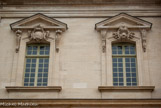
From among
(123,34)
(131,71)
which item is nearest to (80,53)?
(123,34)

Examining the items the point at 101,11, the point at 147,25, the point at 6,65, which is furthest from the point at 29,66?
the point at 147,25

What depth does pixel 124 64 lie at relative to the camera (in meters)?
15.5

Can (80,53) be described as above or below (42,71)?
above

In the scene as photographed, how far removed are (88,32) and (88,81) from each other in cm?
251

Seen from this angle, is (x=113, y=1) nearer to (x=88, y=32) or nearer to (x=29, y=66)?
(x=88, y=32)

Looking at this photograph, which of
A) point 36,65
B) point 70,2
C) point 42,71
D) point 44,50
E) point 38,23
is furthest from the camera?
point 70,2

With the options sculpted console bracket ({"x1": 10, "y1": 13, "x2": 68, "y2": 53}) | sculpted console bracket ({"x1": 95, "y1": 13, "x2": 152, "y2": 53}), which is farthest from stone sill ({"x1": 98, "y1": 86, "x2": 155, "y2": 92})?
sculpted console bracket ({"x1": 10, "y1": 13, "x2": 68, "y2": 53})

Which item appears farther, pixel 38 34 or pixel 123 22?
pixel 123 22

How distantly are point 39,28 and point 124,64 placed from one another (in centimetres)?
414

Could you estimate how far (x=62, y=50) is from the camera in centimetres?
1566

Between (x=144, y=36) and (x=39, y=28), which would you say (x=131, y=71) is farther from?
(x=39, y=28)

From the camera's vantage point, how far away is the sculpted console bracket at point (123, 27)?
15766 mm

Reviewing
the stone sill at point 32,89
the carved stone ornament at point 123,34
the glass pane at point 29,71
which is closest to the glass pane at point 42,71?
the glass pane at point 29,71

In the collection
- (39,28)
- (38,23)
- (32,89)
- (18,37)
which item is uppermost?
(38,23)
